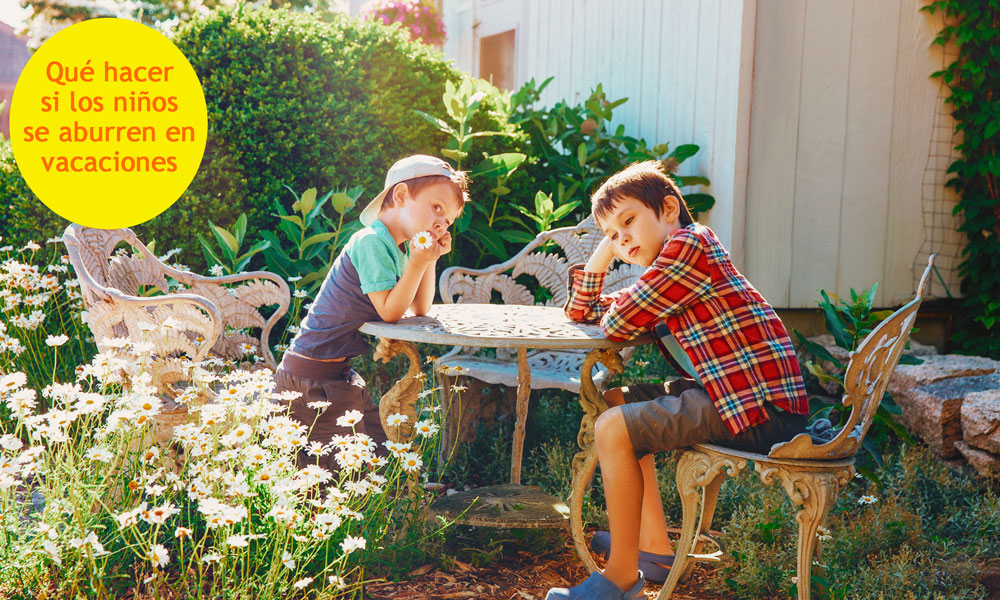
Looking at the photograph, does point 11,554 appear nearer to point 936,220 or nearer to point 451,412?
point 451,412

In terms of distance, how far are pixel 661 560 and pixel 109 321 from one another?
2051 mm

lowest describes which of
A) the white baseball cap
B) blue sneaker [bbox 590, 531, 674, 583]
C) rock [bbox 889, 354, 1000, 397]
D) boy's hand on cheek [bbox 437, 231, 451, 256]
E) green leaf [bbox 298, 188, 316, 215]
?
blue sneaker [bbox 590, 531, 674, 583]

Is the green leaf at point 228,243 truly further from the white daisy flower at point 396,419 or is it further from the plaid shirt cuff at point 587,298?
the plaid shirt cuff at point 587,298

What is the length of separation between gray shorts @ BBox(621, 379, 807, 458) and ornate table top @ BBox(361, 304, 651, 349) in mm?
244

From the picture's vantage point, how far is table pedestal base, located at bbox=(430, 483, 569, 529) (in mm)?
2684

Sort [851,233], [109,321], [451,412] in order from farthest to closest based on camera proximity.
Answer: [851,233] → [451,412] → [109,321]

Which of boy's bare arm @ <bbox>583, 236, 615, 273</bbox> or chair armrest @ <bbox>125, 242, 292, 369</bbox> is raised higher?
boy's bare arm @ <bbox>583, 236, 615, 273</bbox>

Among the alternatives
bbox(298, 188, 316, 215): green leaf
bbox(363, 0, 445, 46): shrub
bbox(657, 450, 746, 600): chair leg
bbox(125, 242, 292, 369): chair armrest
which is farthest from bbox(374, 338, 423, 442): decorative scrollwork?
bbox(363, 0, 445, 46): shrub

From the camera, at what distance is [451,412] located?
12.3 feet

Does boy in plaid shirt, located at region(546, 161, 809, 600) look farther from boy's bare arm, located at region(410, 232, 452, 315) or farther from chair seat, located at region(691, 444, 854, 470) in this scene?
boy's bare arm, located at region(410, 232, 452, 315)

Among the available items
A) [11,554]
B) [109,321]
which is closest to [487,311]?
[109,321]

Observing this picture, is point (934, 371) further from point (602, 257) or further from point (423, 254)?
point (423, 254)

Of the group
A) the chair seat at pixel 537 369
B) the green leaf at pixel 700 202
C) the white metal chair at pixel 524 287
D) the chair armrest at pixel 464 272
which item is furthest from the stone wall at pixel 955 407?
the chair armrest at pixel 464 272

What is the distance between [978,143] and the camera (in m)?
4.76
